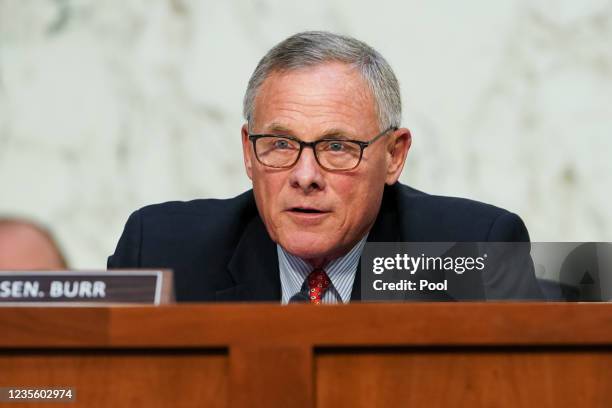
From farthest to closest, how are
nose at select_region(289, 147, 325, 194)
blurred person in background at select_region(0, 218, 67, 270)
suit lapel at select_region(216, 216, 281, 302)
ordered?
blurred person in background at select_region(0, 218, 67, 270)
suit lapel at select_region(216, 216, 281, 302)
nose at select_region(289, 147, 325, 194)

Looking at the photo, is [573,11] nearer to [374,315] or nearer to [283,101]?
[283,101]

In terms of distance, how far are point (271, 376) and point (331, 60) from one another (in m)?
0.85

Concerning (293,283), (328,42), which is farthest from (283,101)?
(293,283)

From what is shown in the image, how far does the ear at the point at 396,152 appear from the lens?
1928 millimetres

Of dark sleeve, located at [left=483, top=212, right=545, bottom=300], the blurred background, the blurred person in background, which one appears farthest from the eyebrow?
the blurred background

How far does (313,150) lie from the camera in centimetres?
175

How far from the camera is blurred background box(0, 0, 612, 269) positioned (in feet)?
8.23

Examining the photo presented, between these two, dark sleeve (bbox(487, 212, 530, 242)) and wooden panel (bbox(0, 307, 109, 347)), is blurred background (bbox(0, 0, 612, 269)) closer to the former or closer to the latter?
dark sleeve (bbox(487, 212, 530, 242))

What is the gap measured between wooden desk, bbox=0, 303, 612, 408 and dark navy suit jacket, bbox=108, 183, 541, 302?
0.64 m

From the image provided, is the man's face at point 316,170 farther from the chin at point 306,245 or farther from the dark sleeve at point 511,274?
the dark sleeve at point 511,274

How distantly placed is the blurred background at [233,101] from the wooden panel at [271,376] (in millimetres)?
1442

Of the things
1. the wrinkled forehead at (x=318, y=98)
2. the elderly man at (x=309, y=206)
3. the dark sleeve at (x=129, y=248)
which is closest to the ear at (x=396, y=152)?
the elderly man at (x=309, y=206)

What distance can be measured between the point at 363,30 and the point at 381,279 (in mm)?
1315

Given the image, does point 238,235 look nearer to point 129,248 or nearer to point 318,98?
point 129,248
